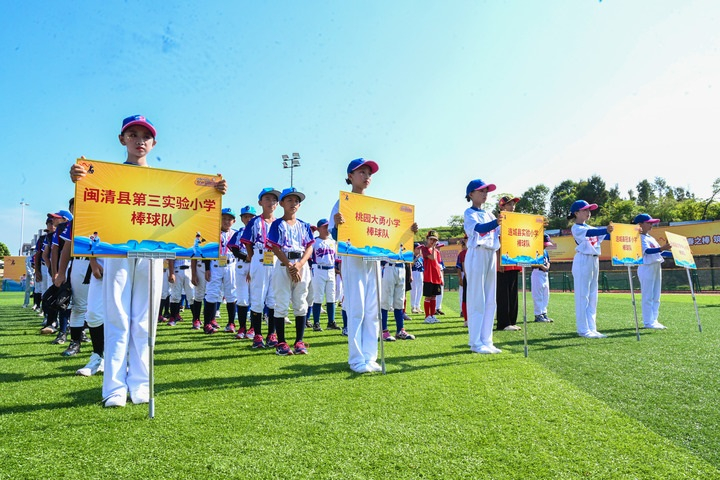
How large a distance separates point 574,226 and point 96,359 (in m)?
7.77

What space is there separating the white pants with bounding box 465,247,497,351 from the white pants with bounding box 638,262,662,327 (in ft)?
15.8

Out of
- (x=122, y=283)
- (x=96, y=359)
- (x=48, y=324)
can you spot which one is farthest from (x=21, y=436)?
(x=48, y=324)

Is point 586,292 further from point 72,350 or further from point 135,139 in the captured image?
point 72,350

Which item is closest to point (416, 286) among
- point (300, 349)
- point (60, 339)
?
point (300, 349)

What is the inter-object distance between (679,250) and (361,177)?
25.3 feet

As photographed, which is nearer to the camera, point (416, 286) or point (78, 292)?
point (78, 292)

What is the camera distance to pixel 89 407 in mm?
3594

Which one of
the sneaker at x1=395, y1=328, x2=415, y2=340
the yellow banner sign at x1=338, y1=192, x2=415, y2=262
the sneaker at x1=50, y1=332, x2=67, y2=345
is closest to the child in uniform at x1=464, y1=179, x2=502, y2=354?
the yellow banner sign at x1=338, y1=192, x2=415, y2=262

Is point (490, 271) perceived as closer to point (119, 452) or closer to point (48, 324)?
point (119, 452)

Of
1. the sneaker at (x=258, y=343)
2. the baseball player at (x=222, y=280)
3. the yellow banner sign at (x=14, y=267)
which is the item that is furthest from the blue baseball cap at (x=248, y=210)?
the yellow banner sign at (x=14, y=267)

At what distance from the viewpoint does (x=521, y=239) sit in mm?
6348

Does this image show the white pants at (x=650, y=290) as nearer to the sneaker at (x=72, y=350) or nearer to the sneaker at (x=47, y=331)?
the sneaker at (x=72, y=350)

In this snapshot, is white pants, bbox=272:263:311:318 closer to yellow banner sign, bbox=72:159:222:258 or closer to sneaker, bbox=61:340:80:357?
yellow banner sign, bbox=72:159:222:258

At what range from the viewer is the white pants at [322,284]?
9781 millimetres
